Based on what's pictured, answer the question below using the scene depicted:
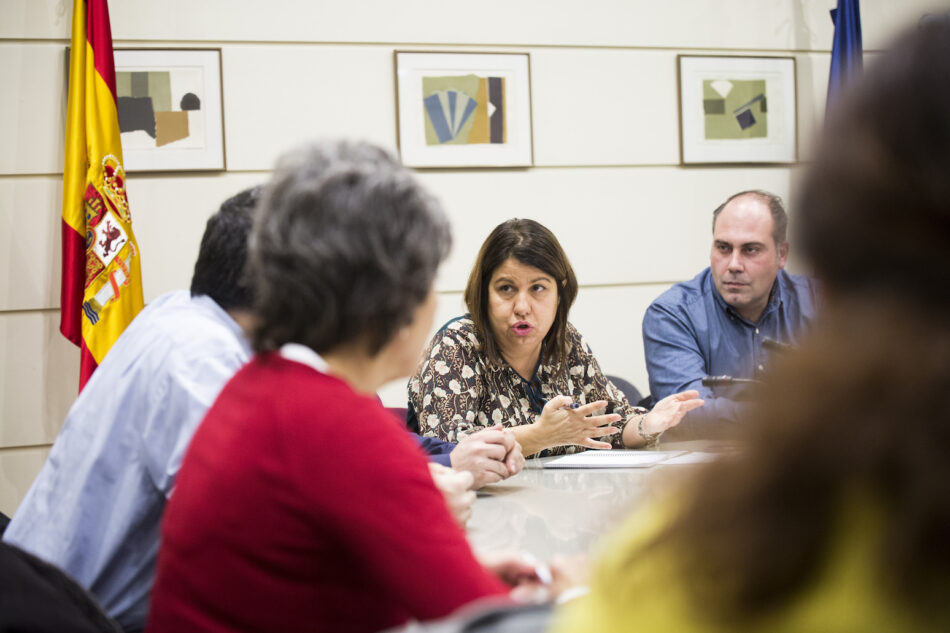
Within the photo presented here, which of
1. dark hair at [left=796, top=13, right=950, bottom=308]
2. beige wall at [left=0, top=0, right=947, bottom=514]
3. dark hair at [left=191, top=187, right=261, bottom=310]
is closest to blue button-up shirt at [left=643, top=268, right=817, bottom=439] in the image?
beige wall at [left=0, top=0, right=947, bottom=514]

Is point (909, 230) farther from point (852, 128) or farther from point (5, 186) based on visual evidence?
point (5, 186)

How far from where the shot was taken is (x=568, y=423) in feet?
7.79

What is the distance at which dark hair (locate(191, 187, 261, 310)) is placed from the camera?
1.55 m

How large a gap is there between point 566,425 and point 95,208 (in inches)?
82.0

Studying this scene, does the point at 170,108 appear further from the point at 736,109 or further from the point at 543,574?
the point at 543,574

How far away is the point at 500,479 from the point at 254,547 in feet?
3.83

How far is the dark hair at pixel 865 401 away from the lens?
46cm

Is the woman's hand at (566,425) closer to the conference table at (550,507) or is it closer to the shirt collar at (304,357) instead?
the conference table at (550,507)

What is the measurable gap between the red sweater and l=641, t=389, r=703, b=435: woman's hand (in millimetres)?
1684

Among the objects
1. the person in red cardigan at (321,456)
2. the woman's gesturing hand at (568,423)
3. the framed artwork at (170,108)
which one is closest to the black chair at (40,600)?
the person in red cardigan at (321,456)

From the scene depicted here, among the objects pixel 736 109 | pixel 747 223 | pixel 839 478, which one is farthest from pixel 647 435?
pixel 736 109

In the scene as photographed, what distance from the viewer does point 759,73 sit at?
4.25 m

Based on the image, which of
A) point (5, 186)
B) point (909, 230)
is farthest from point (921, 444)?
point (5, 186)

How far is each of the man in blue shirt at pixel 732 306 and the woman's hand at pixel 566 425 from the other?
0.75 m
